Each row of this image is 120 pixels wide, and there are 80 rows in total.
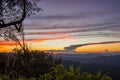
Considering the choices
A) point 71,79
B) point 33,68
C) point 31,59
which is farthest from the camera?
point 31,59

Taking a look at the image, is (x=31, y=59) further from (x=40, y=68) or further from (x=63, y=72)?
(x=63, y=72)

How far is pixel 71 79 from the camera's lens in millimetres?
9359

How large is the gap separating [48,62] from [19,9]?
5106 mm

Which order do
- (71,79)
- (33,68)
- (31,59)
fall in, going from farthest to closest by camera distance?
(31,59), (33,68), (71,79)

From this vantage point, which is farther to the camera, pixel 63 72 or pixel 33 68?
pixel 33 68

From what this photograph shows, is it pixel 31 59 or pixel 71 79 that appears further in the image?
pixel 31 59

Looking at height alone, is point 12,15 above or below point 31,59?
above

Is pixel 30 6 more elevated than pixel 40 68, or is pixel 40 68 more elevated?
pixel 30 6

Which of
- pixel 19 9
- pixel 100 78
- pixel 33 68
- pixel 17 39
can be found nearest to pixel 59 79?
pixel 100 78

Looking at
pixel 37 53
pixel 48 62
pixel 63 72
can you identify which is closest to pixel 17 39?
pixel 37 53

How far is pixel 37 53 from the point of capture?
26672mm

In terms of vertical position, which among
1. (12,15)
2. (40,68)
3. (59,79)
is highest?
(12,15)

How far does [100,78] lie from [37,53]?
57.8 feet

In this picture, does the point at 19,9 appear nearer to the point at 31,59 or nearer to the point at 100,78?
the point at 31,59
